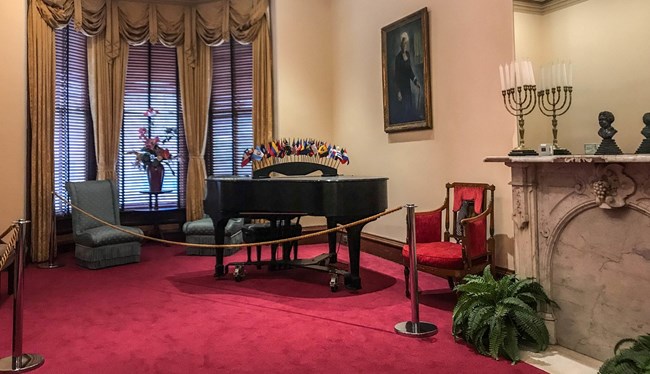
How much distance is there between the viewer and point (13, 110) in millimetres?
5816

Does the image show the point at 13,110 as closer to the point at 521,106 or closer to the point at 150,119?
the point at 150,119

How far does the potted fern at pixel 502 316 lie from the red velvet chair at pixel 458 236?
0.53 meters

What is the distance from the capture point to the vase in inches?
278

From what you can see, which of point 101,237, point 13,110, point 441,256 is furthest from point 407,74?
point 13,110

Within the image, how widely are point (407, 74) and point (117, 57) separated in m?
4.23

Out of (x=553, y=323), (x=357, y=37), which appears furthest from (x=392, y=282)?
(x=357, y=37)

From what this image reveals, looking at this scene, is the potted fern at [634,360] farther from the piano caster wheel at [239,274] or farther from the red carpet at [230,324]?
the piano caster wheel at [239,274]

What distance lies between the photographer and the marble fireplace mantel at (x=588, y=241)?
2.72 m

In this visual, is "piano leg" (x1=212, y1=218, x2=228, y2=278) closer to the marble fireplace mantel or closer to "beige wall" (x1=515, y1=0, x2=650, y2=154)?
the marble fireplace mantel

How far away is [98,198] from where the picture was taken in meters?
6.21

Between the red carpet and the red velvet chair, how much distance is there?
0.36 metres

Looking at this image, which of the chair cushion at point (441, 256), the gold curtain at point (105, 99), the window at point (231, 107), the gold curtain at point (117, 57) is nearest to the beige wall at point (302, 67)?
the gold curtain at point (117, 57)

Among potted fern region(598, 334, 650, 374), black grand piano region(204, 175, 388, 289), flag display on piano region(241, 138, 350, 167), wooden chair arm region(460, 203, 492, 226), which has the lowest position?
potted fern region(598, 334, 650, 374)

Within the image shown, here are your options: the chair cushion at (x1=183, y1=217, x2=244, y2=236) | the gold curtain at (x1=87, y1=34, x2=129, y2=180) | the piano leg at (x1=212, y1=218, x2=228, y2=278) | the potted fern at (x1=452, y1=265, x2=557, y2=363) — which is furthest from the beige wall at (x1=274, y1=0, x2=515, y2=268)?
the gold curtain at (x1=87, y1=34, x2=129, y2=180)
